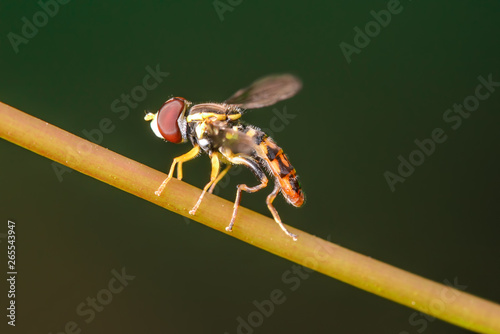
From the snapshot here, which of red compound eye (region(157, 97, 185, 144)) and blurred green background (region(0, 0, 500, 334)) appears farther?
blurred green background (region(0, 0, 500, 334))

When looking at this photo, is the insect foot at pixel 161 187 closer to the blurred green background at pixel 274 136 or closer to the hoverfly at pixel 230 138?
the hoverfly at pixel 230 138

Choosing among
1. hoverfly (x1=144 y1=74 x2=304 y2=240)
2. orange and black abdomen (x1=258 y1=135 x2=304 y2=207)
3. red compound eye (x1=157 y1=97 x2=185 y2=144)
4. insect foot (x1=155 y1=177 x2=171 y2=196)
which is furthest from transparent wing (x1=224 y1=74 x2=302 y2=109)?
insect foot (x1=155 y1=177 x2=171 y2=196)

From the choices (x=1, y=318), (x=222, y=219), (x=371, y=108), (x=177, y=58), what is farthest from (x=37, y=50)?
(x=222, y=219)

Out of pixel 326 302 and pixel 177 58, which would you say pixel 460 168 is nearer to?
pixel 326 302

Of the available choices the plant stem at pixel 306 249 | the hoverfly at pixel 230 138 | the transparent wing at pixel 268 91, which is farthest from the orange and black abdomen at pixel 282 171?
the plant stem at pixel 306 249

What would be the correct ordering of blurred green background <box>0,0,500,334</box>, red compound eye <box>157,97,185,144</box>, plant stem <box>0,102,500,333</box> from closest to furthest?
plant stem <box>0,102,500,333</box>, red compound eye <box>157,97,185,144</box>, blurred green background <box>0,0,500,334</box>

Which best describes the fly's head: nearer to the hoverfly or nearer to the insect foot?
the hoverfly
